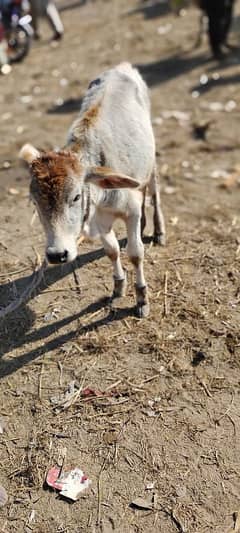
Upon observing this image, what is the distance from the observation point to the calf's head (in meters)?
3.61

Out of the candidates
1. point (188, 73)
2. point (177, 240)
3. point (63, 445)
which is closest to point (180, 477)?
point (63, 445)

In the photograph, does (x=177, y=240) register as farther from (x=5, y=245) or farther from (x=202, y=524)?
(x=202, y=524)

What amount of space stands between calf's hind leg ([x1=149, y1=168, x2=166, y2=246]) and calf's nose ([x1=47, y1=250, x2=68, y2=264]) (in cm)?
205

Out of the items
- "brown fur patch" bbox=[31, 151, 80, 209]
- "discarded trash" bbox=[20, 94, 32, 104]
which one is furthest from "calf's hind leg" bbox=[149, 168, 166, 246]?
"discarded trash" bbox=[20, 94, 32, 104]

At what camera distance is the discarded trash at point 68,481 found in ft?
12.0

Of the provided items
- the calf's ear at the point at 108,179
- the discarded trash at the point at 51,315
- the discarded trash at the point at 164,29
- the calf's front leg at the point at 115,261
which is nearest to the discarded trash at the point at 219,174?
the calf's front leg at the point at 115,261

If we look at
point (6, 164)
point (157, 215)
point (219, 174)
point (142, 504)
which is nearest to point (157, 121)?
point (219, 174)

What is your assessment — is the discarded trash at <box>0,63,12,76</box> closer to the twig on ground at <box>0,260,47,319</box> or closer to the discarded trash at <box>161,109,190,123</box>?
the discarded trash at <box>161,109,190,123</box>

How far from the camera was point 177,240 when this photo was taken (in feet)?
19.3

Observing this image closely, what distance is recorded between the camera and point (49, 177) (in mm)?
3584

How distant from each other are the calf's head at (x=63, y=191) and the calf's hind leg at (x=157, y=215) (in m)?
1.74

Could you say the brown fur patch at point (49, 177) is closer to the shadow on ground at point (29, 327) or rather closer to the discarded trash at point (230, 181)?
the shadow on ground at point (29, 327)

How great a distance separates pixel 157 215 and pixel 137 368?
179 centimetres

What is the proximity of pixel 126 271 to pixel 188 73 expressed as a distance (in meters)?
5.67
